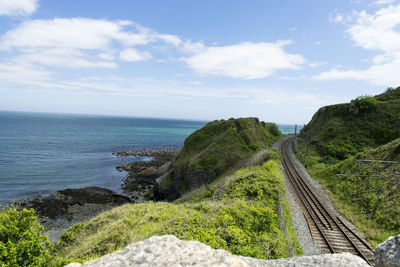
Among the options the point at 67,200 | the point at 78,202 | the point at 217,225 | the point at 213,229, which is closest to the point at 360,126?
the point at 217,225

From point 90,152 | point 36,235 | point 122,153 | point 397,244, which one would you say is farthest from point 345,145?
point 90,152

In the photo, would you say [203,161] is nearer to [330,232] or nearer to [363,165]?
[363,165]

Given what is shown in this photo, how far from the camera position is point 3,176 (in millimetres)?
50875

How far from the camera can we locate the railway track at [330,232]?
637 inches

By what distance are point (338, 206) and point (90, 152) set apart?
88.2 metres

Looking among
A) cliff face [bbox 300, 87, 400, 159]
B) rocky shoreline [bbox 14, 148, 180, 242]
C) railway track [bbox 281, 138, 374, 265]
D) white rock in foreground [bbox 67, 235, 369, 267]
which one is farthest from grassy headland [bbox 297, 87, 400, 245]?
rocky shoreline [bbox 14, 148, 180, 242]

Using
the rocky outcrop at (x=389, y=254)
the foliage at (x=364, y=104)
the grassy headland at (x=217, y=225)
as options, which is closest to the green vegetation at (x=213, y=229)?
the grassy headland at (x=217, y=225)

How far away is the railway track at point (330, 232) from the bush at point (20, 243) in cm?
1885

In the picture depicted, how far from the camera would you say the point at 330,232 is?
18.8 metres

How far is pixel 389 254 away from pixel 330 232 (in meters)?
13.6

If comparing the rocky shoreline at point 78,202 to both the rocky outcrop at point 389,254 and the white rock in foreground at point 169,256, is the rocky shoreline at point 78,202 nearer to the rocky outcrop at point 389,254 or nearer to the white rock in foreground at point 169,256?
the white rock in foreground at point 169,256

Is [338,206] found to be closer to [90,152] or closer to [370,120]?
[370,120]

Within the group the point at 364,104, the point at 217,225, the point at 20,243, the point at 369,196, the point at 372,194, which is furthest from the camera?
the point at 364,104

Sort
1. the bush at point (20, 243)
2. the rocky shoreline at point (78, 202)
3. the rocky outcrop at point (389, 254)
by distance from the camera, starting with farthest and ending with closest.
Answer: the rocky shoreline at point (78, 202), the bush at point (20, 243), the rocky outcrop at point (389, 254)
